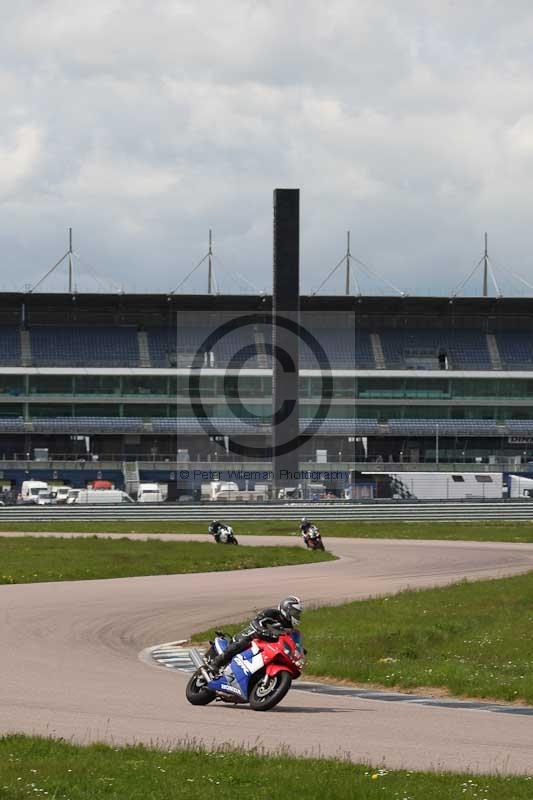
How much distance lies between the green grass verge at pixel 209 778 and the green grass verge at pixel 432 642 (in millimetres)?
6368

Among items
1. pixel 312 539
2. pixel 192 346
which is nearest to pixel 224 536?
pixel 312 539

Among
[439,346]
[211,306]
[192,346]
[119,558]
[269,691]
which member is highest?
[211,306]

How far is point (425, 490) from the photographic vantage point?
9112 centimetres

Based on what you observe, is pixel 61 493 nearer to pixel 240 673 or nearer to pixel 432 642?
pixel 432 642

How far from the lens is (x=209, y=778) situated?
11.0 metres

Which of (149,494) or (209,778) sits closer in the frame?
(209,778)

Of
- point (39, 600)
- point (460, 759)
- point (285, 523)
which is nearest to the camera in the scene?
point (460, 759)

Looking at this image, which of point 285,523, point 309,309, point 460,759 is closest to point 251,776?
point 460,759

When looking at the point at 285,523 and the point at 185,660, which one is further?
the point at 285,523

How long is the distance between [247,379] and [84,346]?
14.0 m

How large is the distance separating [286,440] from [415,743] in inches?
3243

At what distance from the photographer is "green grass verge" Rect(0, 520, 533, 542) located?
5891 cm

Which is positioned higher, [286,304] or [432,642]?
[286,304]

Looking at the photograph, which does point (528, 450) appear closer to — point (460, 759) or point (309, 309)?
point (309, 309)
